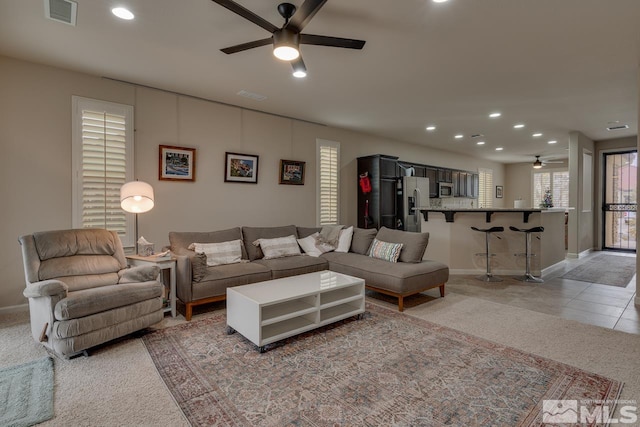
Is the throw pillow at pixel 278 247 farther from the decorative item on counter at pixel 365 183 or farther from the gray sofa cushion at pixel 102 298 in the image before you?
the decorative item on counter at pixel 365 183

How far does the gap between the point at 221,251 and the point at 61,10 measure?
106 inches

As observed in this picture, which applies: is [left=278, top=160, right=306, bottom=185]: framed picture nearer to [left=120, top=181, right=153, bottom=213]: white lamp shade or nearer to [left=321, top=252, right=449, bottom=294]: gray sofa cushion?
[left=321, top=252, right=449, bottom=294]: gray sofa cushion

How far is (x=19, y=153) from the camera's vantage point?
11.3 ft

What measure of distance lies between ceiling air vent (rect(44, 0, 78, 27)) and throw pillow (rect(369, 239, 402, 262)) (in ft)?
12.8

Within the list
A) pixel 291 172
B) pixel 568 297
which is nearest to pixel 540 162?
pixel 568 297

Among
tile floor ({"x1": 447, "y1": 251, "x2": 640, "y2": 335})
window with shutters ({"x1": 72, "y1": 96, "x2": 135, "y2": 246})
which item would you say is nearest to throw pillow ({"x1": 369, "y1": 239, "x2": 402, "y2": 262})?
tile floor ({"x1": 447, "y1": 251, "x2": 640, "y2": 335})

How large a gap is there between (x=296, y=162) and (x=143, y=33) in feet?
10.4

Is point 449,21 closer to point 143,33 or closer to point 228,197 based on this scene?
point 143,33

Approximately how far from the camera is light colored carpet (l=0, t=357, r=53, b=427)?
181cm

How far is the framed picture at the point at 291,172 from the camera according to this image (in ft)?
18.4

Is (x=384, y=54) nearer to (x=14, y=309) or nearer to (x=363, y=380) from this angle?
(x=363, y=380)

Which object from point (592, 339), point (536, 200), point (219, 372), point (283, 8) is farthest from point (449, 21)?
point (536, 200)

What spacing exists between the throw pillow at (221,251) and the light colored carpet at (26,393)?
171cm

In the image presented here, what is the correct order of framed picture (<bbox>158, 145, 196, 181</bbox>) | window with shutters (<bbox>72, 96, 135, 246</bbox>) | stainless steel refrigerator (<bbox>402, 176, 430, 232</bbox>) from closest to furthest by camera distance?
1. window with shutters (<bbox>72, 96, 135, 246</bbox>)
2. framed picture (<bbox>158, 145, 196, 181</bbox>)
3. stainless steel refrigerator (<bbox>402, 176, 430, 232</bbox>)
